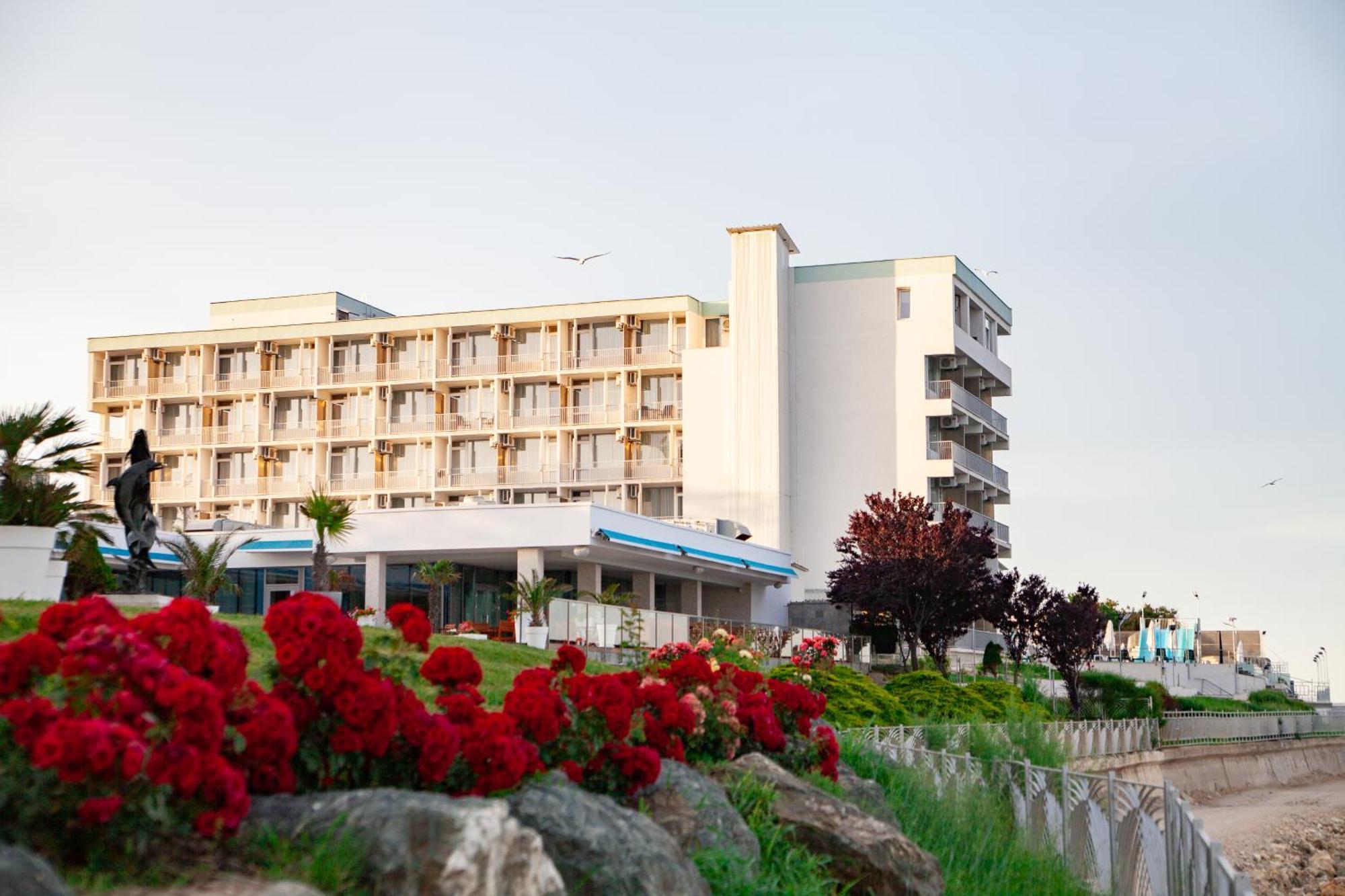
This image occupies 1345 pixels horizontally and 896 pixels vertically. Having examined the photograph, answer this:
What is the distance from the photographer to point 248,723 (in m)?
6.34

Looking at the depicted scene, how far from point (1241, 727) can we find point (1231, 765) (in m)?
2.06

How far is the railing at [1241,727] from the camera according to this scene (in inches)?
1834

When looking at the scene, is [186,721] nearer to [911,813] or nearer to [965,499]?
[911,813]

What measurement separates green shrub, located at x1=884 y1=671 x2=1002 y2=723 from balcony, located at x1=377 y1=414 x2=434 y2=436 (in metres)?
43.0

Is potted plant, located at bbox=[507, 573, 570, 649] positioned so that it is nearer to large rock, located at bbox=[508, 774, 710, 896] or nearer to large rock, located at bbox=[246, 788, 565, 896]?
large rock, located at bbox=[508, 774, 710, 896]

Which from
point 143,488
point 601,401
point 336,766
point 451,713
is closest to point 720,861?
point 451,713

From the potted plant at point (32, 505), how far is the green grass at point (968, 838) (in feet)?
33.7

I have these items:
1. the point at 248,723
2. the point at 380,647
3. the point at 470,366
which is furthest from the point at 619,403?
the point at 248,723

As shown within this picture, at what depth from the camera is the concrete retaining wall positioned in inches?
1527

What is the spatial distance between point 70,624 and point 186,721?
1162 millimetres

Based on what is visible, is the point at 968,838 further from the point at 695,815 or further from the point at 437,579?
the point at 437,579

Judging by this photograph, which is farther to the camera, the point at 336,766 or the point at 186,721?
the point at 336,766

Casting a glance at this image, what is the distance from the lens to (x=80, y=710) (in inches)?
234

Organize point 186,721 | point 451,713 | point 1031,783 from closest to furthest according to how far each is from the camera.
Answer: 1. point 186,721
2. point 451,713
3. point 1031,783
